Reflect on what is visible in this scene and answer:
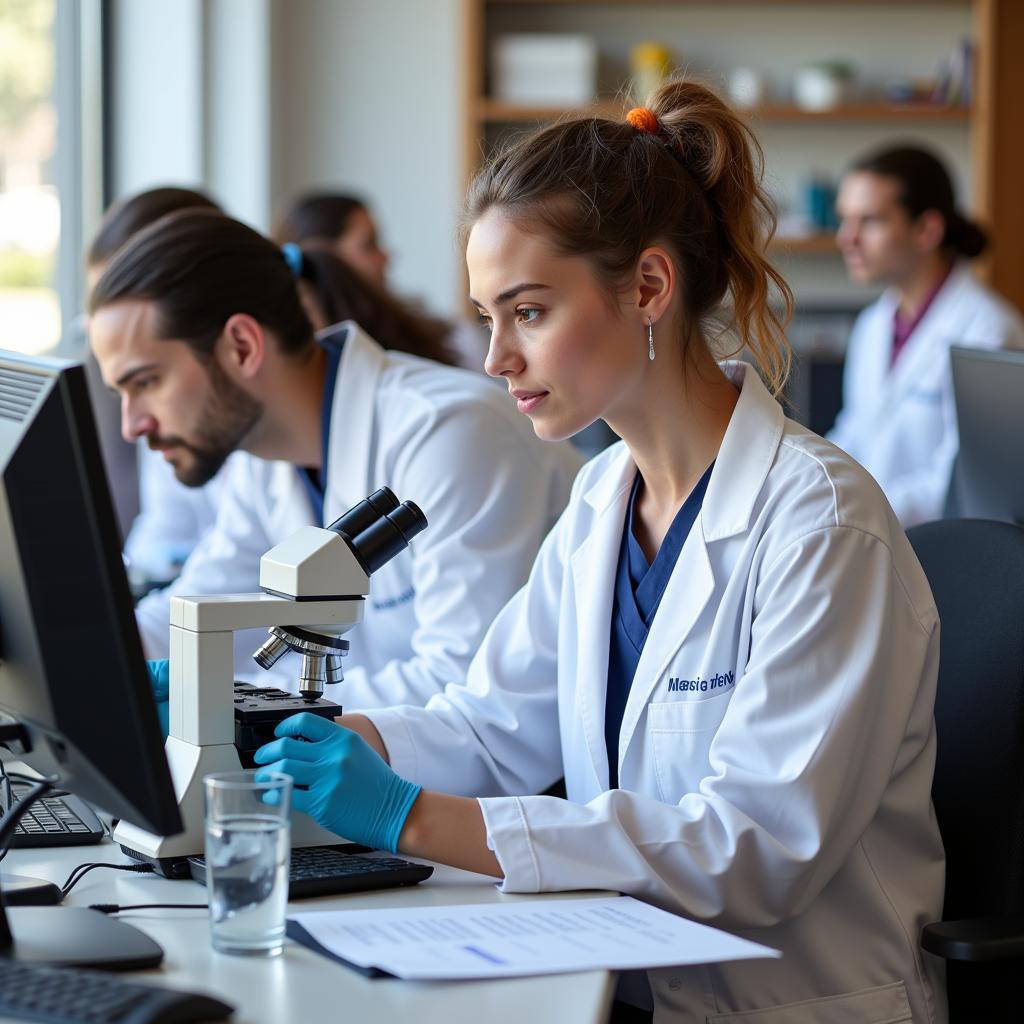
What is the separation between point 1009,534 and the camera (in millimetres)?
1405

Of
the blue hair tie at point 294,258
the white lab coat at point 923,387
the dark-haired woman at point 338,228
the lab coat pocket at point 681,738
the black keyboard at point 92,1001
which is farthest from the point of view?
the white lab coat at point 923,387

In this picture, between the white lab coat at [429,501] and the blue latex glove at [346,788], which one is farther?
the white lab coat at [429,501]

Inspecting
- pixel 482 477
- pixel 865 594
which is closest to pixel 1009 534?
pixel 865 594

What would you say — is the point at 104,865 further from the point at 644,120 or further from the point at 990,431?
the point at 990,431

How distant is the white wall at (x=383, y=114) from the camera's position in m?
5.02

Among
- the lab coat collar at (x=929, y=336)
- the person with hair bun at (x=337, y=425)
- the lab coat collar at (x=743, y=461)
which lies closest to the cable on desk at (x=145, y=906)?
the lab coat collar at (x=743, y=461)

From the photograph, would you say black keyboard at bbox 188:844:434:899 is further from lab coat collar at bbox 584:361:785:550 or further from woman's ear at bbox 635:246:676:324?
woman's ear at bbox 635:246:676:324

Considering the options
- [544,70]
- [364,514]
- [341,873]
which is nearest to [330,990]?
[341,873]

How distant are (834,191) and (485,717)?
390 cm

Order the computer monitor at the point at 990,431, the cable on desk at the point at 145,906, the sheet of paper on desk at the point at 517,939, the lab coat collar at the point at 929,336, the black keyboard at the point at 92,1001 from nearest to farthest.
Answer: the black keyboard at the point at 92,1001 → the sheet of paper on desk at the point at 517,939 → the cable on desk at the point at 145,906 → the computer monitor at the point at 990,431 → the lab coat collar at the point at 929,336

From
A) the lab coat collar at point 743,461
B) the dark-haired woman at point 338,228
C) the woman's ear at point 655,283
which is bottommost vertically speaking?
the lab coat collar at point 743,461

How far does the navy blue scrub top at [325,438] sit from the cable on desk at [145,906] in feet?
3.40

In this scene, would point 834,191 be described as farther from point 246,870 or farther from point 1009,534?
point 246,870

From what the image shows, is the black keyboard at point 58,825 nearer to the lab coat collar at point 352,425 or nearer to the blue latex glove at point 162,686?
the blue latex glove at point 162,686
